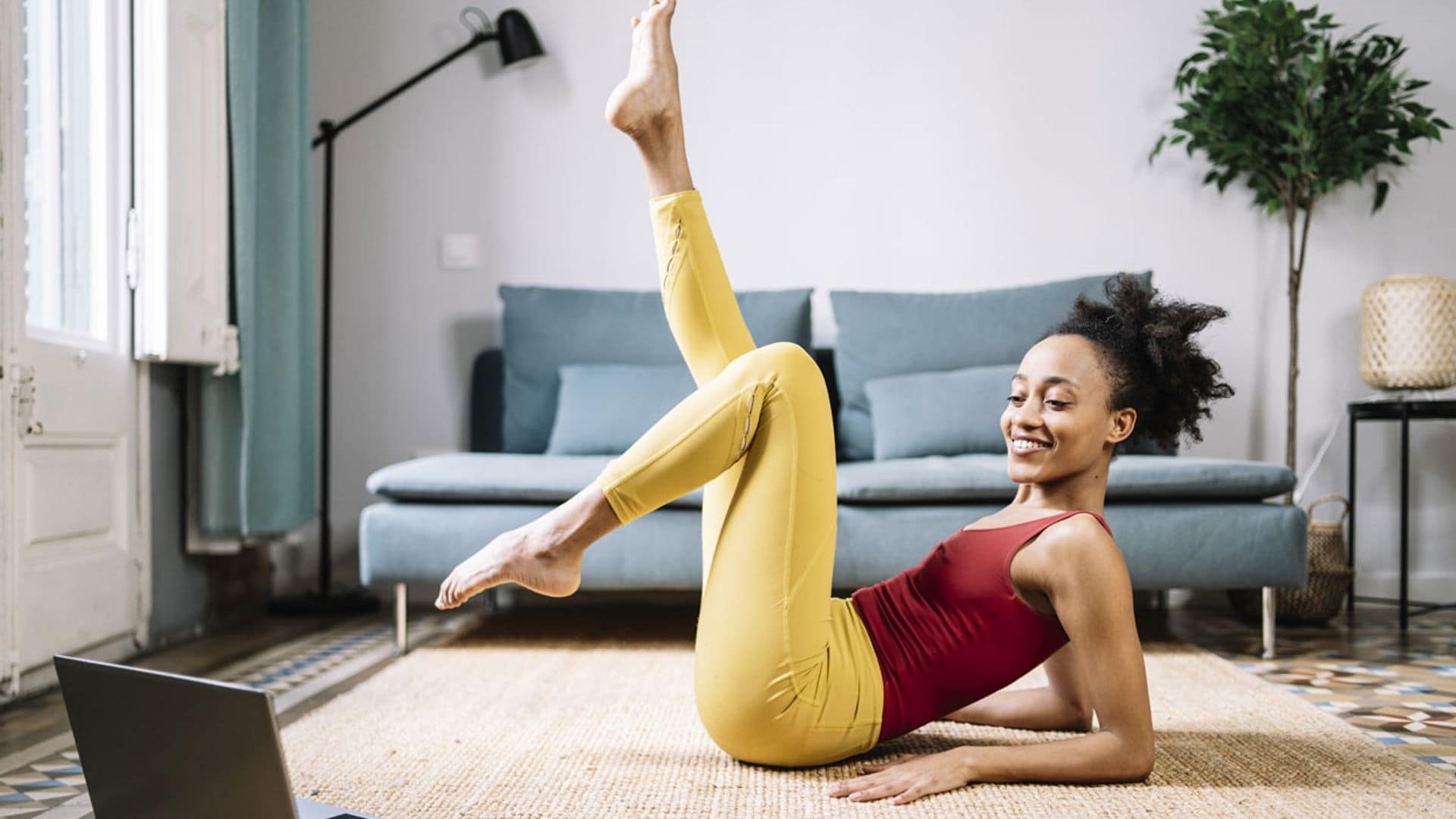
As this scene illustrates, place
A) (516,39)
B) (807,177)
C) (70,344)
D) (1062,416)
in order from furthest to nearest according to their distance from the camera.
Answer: (807,177) < (516,39) < (70,344) < (1062,416)

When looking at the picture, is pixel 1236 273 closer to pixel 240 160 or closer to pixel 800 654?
pixel 800 654

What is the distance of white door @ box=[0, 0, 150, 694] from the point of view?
2.02 meters

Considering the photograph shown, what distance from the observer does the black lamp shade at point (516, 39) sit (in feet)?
10.7

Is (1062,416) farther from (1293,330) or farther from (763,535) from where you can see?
(1293,330)

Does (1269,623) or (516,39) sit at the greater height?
(516,39)

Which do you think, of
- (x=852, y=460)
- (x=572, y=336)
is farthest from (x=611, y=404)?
(x=852, y=460)

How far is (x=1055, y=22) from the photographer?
3373mm

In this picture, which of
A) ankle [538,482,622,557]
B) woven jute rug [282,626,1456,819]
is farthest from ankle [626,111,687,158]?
woven jute rug [282,626,1456,819]

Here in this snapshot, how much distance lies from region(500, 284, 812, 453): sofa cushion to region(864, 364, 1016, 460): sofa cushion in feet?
1.18

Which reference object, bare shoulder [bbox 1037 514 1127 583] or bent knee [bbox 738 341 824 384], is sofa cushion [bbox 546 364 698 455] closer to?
bent knee [bbox 738 341 824 384]

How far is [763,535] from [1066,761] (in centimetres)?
45

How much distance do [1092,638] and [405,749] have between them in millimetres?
988

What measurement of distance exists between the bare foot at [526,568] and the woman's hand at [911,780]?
421 mm

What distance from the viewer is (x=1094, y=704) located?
1.30m
